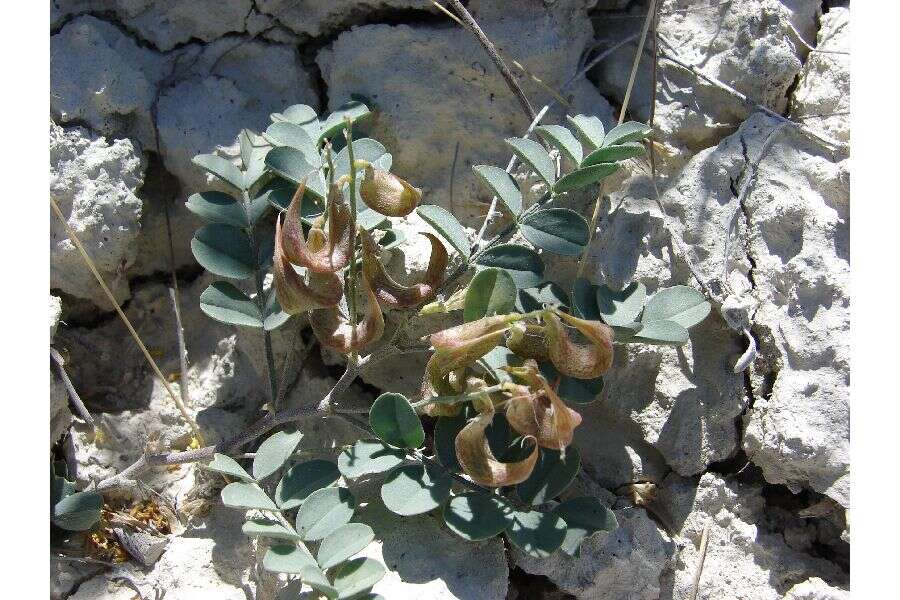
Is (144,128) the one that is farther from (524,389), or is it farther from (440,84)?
(524,389)

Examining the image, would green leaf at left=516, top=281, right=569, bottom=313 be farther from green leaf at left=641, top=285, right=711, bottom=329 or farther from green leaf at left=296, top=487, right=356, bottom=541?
green leaf at left=296, top=487, right=356, bottom=541

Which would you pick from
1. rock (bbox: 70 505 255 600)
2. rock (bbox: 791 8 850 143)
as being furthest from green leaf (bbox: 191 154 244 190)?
rock (bbox: 791 8 850 143)

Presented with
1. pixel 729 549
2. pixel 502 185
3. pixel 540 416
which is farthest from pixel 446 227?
pixel 729 549

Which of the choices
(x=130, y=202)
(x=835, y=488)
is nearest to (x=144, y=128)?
(x=130, y=202)

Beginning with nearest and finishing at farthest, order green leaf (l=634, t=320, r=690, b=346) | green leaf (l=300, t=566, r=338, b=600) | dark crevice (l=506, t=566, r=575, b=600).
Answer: green leaf (l=300, t=566, r=338, b=600) → green leaf (l=634, t=320, r=690, b=346) → dark crevice (l=506, t=566, r=575, b=600)

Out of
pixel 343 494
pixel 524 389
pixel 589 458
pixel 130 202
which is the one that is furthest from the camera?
pixel 130 202
